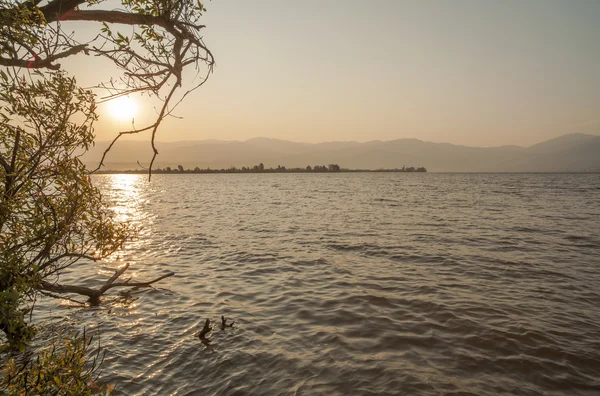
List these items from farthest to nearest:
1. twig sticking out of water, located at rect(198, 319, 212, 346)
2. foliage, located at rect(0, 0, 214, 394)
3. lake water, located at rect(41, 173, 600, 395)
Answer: twig sticking out of water, located at rect(198, 319, 212, 346)
lake water, located at rect(41, 173, 600, 395)
foliage, located at rect(0, 0, 214, 394)

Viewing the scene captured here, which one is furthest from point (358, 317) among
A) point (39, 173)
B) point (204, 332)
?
point (39, 173)

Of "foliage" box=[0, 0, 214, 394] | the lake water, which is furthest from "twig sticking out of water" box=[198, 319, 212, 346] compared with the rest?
"foliage" box=[0, 0, 214, 394]

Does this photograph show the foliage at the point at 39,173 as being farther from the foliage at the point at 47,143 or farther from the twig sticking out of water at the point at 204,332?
the twig sticking out of water at the point at 204,332

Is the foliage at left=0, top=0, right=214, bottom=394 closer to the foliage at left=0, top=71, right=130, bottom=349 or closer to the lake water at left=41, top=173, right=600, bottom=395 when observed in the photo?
the foliage at left=0, top=71, right=130, bottom=349

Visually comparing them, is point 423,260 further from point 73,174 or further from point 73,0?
point 73,0

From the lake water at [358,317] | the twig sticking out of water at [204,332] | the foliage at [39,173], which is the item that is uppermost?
the foliage at [39,173]

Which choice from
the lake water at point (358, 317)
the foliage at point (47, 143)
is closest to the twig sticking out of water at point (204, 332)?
the lake water at point (358, 317)

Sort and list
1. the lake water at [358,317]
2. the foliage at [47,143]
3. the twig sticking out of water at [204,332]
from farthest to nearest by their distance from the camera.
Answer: the twig sticking out of water at [204,332] → the lake water at [358,317] → the foliage at [47,143]

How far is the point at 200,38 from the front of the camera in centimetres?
546

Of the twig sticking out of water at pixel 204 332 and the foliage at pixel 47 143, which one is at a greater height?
the foliage at pixel 47 143

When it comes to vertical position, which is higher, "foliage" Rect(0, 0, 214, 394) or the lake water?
"foliage" Rect(0, 0, 214, 394)

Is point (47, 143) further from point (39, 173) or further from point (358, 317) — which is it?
point (358, 317)

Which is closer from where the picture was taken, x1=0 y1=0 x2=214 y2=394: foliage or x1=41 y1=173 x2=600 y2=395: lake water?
x1=0 y1=0 x2=214 y2=394: foliage

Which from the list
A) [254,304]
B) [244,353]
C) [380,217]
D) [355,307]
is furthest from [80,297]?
[380,217]
